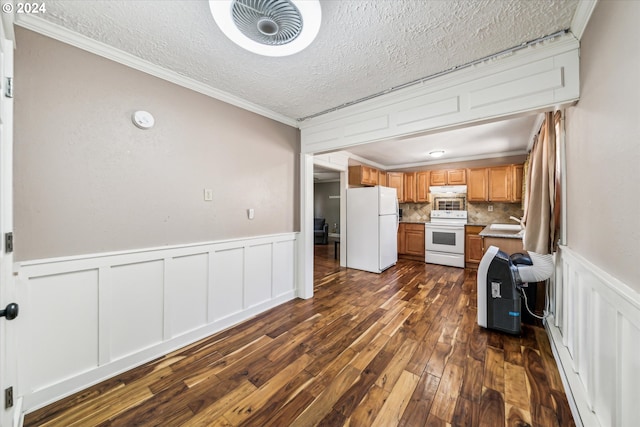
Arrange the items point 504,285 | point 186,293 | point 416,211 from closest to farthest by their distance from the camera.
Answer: point 186,293, point 504,285, point 416,211

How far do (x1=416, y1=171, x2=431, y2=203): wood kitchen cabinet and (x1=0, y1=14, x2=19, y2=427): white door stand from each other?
6.04m

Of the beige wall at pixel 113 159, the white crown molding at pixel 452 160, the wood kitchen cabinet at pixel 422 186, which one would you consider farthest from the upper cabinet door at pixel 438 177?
the beige wall at pixel 113 159

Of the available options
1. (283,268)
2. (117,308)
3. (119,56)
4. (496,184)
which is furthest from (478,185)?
(117,308)

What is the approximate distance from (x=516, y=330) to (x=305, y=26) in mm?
3056

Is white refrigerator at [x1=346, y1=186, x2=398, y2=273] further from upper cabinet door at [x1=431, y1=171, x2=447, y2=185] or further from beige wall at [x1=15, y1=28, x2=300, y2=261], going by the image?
beige wall at [x1=15, y1=28, x2=300, y2=261]

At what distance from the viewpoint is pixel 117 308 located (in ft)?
5.78

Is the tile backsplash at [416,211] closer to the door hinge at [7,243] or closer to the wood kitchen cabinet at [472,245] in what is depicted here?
the wood kitchen cabinet at [472,245]

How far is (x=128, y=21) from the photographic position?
4.83 ft

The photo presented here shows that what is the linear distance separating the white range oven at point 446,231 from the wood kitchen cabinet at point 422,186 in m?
0.26

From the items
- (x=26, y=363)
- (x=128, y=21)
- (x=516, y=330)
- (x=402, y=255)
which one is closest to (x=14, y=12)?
(x=128, y=21)

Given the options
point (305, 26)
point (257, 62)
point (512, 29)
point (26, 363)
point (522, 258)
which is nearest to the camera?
point (305, 26)

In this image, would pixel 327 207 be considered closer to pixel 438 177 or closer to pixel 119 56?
pixel 438 177

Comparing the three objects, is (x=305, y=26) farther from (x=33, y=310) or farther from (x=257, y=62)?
(x=33, y=310)

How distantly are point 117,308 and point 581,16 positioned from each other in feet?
11.9
